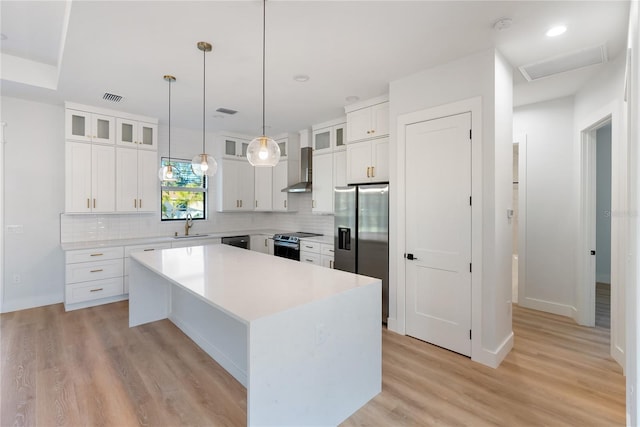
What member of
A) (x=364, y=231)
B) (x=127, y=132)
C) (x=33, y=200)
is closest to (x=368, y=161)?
(x=364, y=231)

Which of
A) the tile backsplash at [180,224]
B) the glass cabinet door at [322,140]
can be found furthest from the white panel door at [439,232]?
the tile backsplash at [180,224]

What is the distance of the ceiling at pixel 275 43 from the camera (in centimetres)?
215

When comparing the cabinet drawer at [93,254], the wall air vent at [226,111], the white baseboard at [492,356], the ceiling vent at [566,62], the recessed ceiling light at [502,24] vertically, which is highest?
the wall air vent at [226,111]

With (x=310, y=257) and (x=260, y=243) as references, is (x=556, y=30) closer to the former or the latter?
(x=310, y=257)

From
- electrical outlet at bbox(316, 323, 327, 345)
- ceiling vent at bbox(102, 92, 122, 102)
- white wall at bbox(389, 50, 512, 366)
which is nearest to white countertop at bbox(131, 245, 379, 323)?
electrical outlet at bbox(316, 323, 327, 345)

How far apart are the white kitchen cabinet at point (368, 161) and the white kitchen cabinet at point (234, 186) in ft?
8.56

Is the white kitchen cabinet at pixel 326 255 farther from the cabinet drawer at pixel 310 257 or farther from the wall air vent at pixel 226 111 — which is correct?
the wall air vent at pixel 226 111

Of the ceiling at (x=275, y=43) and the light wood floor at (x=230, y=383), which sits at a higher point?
the ceiling at (x=275, y=43)

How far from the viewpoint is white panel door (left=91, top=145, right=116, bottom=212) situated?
4.31 meters

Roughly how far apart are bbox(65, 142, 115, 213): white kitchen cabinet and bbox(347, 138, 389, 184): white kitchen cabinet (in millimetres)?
3488

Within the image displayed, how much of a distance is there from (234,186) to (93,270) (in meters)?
2.57

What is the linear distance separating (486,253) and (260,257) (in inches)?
83.8

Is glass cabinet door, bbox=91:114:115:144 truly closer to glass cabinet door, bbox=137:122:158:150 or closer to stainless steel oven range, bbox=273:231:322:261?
glass cabinet door, bbox=137:122:158:150

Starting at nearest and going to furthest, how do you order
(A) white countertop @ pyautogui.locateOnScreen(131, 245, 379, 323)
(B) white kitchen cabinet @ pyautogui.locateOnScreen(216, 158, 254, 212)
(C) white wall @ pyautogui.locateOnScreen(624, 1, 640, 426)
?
(C) white wall @ pyautogui.locateOnScreen(624, 1, 640, 426)
(A) white countertop @ pyautogui.locateOnScreen(131, 245, 379, 323)
(B) white kitchen cabinet @ pyautogui.locateOnScreen(216, 158, 254, 212)
